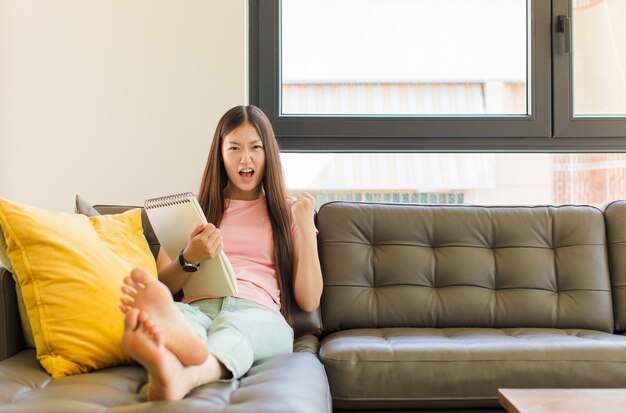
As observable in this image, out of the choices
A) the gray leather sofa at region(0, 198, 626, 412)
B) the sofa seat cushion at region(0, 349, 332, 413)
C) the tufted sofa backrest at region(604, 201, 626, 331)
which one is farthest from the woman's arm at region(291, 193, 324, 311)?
the tufted sofa backrest at region(604, 201, 626, 331)

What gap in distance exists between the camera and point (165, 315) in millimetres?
1324

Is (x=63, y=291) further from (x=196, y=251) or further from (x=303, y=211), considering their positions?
(x=303, y=211)

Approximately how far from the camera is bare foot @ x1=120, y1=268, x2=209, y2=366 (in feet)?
4.30

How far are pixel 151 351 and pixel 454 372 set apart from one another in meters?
0.90

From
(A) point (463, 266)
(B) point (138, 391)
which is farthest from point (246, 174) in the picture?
(B) point (138, 391)

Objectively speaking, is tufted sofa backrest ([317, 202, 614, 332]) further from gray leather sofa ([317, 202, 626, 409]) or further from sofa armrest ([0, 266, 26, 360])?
sofa armrest ([0, 266, 26, 360])

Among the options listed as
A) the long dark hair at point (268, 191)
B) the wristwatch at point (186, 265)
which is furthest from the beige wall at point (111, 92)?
the wristwatch at point (186, 265)

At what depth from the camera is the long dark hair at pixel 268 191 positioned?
7.03 feet

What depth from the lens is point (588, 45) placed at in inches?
115

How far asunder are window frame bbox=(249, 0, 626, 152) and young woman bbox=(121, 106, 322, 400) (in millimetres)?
643

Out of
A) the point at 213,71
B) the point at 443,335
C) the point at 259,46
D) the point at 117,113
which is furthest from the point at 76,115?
the point at 443,335

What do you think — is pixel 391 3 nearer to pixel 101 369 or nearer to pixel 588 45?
pixel 588 45

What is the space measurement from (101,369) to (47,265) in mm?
278

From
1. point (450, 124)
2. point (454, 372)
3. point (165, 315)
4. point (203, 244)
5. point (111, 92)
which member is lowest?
point (454, 372)
